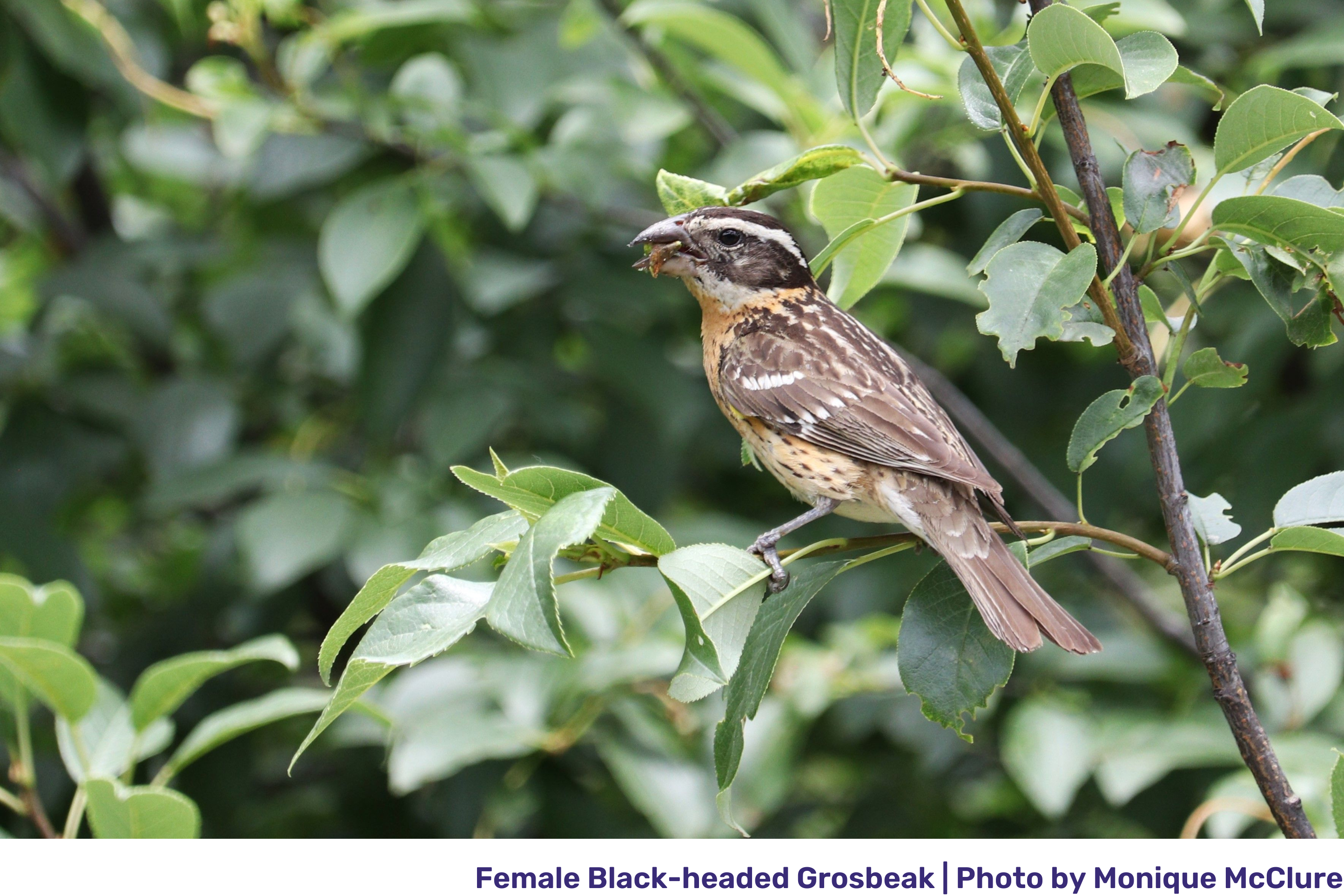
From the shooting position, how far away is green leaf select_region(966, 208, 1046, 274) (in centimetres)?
181

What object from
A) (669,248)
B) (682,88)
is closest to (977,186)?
(669,248)

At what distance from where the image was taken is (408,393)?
400cm

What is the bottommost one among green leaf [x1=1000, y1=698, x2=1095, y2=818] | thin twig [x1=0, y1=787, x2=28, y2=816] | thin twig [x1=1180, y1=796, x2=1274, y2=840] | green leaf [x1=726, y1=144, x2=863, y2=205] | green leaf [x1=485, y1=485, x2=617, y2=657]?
green leaf [x1=1000, y1=698, x2=1095, y2=818]

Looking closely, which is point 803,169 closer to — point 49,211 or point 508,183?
point 508,183

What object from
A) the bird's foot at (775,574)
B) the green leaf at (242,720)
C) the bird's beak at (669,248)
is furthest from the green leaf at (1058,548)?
the green leaf at (242,720)

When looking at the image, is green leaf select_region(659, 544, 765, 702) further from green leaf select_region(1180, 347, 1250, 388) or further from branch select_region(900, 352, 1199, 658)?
branch select_region(900, 352, 1199, 658)

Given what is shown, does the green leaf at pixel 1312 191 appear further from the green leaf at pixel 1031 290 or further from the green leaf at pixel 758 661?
the green leaf at pixel 758 661

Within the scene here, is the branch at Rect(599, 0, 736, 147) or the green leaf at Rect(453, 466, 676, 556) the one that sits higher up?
the green leaf at Rect(453, 466, 676, 556)

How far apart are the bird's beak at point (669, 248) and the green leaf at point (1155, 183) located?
100cm

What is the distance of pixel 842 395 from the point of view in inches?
105

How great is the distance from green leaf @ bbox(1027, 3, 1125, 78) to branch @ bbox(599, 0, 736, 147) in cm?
243

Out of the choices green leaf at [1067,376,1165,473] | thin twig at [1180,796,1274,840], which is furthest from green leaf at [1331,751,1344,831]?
green leaf at [1067,376,1165,473]

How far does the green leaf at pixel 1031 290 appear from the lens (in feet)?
5.30

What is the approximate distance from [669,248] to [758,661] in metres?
1.26
